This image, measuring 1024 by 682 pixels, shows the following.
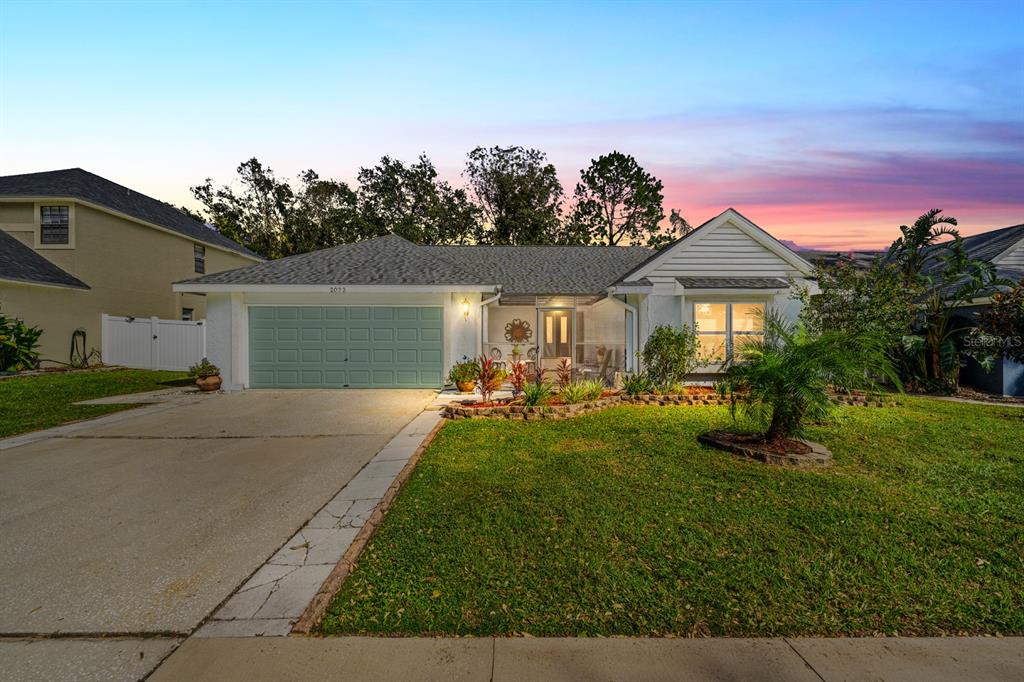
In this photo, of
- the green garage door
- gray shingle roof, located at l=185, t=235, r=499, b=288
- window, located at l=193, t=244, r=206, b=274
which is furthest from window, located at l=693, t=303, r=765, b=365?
window, located at l=193, t=244, r=206, b=274

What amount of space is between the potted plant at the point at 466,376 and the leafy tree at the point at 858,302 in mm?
8307

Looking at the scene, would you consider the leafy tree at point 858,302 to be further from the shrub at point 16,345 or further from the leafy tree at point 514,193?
the leafy tree at point 514,193

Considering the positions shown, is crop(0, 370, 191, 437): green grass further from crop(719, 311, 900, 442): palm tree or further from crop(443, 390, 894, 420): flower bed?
crop(719, 311, 900, 442): palm tree

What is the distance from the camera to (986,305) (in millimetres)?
12305

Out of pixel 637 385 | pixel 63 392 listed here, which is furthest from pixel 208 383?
pixel 637 385

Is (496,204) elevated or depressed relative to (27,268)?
elevated

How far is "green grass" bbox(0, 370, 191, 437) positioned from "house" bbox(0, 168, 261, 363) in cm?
310

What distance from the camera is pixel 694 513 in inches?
173

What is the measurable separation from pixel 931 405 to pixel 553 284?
37.3 feet


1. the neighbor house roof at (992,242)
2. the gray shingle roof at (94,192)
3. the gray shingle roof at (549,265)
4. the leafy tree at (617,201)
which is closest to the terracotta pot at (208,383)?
the gray shingle roof at (549,265)

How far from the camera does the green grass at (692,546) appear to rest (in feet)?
9.25

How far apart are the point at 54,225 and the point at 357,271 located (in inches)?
557

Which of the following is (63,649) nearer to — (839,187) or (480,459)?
(480,459)

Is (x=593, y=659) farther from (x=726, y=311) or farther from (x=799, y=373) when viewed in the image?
(x=726, y=311)
